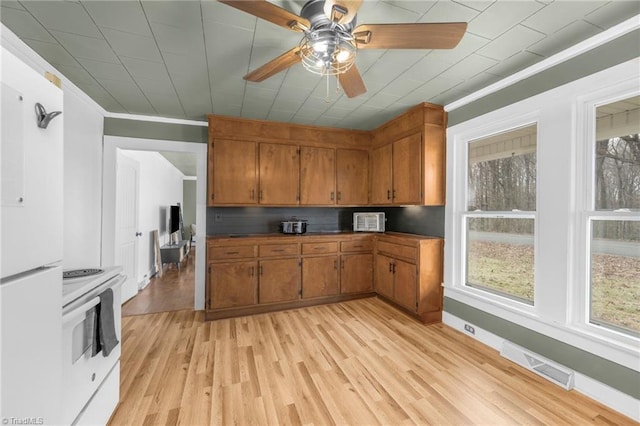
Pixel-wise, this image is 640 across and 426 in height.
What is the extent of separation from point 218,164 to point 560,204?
3.55 metres

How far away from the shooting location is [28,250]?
827mm

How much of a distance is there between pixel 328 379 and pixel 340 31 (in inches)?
94.2

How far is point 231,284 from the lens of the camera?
132 inches

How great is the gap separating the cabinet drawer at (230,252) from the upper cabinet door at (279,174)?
689 millimetres

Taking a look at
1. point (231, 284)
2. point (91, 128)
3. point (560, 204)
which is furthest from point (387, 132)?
point (91, 128)

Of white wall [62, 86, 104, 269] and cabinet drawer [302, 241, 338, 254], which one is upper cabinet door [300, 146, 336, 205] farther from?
white wall [62, 86, 104, 269]

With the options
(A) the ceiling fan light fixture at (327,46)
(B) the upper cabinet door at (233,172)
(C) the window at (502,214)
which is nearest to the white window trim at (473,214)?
(C) the window at (502,214)

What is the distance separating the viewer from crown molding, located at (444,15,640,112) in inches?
68.3

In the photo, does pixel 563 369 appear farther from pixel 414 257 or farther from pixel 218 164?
pixel 218 164

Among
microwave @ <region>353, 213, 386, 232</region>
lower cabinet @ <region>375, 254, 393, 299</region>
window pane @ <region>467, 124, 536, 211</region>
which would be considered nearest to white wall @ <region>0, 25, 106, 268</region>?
microwave @ <region>353, 213, 386, 232</region>

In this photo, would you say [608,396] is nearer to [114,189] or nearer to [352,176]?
[352,176]

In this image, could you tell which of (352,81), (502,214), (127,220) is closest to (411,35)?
(352,81)

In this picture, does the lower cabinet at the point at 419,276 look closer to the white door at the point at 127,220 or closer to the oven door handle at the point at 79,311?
the oven door handle at the point at 79,311

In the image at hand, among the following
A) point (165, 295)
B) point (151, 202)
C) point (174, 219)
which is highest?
point (151, 202)
